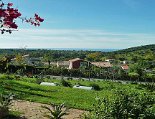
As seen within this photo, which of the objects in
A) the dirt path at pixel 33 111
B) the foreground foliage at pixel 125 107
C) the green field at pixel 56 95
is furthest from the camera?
the green field at pixel 56 95

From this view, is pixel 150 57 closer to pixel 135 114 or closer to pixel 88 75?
pixel 88 75

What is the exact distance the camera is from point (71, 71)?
6444cm

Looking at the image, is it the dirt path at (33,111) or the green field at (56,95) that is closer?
the dirt path at (33,111)

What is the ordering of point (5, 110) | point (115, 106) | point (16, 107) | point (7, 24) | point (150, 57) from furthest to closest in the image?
point (150, 57), point (16, 107), point (5, 110), point (115, 106), point (7, 24)

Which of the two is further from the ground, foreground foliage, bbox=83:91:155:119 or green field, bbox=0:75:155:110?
foreground foliage, bbox=83:91:155:119

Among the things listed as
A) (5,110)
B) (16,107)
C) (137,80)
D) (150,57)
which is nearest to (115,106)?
(5,110)

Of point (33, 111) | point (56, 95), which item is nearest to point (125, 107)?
point (33, 111)

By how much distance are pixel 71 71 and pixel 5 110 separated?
2109 inches

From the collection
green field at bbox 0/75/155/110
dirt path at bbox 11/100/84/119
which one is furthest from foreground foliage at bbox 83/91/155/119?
dirt path at bbox 11/100/84/119

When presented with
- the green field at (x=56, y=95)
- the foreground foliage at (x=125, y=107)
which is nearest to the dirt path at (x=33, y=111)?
the green field at (x=56, y=95)

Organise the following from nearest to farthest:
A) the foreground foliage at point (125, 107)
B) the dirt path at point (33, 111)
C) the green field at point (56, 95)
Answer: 1. the foreground foliage at point (125, 107)
2. the dirt path at point (33, 111)
3. the green field at point (56, 95)

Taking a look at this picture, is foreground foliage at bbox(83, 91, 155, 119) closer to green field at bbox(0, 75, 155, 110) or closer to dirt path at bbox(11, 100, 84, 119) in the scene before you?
green field at bbox(0, 75, 155, 110)

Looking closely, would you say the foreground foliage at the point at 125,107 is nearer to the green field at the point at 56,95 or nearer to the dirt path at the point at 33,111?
the green field at the point at 56,95

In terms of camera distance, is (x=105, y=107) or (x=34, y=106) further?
(x=34, y=106)
